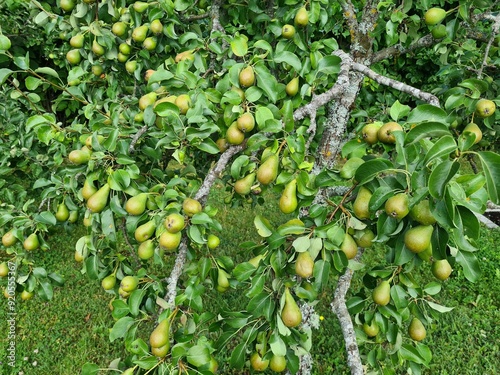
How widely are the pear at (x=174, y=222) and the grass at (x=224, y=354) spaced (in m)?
1.64

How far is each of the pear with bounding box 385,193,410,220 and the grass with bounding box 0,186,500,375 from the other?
5.61 feet

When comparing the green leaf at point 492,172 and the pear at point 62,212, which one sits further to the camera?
the pear at point 62,212

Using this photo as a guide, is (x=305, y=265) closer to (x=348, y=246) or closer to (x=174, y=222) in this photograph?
(x=348, y=246)

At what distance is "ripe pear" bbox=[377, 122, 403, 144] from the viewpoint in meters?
0.97

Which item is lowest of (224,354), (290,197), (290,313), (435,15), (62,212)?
(224,354)

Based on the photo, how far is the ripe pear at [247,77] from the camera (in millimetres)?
1062

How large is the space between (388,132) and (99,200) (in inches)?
30.0

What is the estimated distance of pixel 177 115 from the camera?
3.29 feet

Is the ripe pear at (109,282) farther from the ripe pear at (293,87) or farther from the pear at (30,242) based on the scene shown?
the ripe pear at (293,87)

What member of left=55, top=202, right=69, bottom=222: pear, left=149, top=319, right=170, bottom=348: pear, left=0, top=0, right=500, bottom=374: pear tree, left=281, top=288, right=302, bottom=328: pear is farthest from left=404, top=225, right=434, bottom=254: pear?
left=55, top=202, right=69, bottom=222: pear

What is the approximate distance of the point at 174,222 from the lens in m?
0.94

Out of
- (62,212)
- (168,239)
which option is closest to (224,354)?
(62,212)

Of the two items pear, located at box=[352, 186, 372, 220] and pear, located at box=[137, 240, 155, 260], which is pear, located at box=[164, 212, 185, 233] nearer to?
pear, located at box=[137, 240, 155, 260]

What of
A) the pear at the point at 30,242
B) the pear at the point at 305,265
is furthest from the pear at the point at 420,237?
the pear at the point at 30,242
